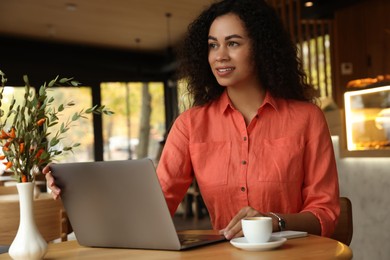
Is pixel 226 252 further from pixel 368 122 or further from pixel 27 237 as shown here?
pixel 368 122

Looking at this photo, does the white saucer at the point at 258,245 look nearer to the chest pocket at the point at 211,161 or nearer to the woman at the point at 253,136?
the woman at the point at 253,136

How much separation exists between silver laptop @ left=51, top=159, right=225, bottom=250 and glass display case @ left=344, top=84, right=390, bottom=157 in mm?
2518

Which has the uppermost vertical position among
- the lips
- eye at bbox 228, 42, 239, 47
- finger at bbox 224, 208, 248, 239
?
eye at bbox 228, 42, 239, 47

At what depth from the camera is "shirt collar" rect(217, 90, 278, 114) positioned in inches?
84.1

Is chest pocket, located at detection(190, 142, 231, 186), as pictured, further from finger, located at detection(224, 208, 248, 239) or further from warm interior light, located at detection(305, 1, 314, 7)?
warm interior light, located at detection(305, 1, 314, 7)

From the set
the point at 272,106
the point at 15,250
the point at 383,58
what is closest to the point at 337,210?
the point at 272,106

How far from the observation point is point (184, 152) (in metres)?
2.16

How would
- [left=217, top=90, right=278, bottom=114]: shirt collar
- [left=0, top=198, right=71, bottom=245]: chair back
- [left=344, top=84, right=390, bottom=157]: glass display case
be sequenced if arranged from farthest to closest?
[left=344, top=84, right=390, bottom=157]: glass display case → [left=0, top=198, right=71, bottom=245]: chair back → [left=217, top=90, right=278, bottom=114]: shirt collar

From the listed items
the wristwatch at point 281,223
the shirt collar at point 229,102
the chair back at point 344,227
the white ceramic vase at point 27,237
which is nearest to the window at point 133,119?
the shirt collar at point 229,102

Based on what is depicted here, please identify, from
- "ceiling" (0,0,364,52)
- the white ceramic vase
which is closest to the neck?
the white ceramic vase

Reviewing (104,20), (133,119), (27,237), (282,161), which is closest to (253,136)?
(282,161)

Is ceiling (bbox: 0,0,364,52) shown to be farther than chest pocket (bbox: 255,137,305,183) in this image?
Yes

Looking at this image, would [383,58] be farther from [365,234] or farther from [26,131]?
[26,131]

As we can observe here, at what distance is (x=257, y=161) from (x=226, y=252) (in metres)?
0.55
